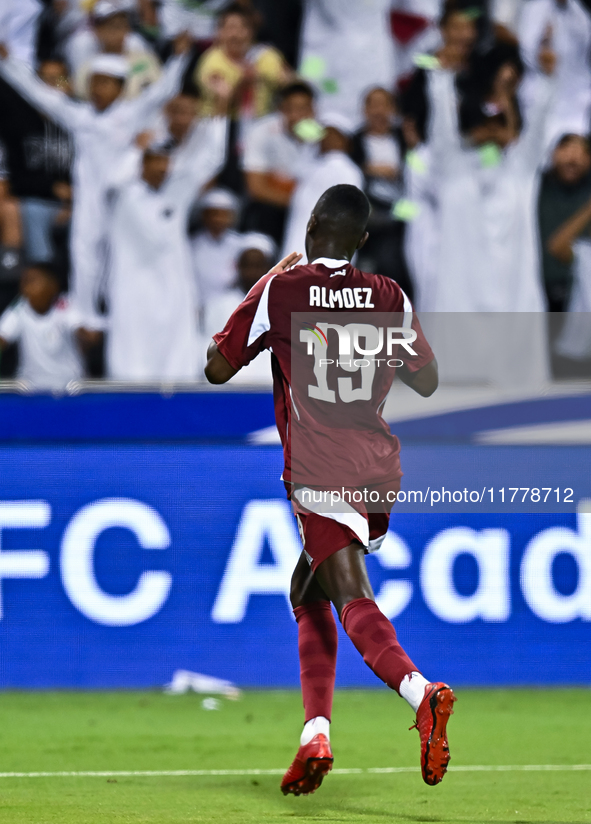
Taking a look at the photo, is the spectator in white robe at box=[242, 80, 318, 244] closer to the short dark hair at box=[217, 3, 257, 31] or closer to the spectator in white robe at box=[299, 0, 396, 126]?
the spectator in white robe at box=[299, 0, 396, 126]

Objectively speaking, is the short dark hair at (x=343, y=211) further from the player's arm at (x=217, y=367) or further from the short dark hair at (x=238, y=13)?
the short dark hair at (x=238, y=13)

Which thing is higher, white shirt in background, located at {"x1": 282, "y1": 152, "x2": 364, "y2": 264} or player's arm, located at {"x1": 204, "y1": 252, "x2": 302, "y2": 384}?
white shirt in background, located at {"x1": 282, "y1": 152, "x2": 364, "y2": 264}

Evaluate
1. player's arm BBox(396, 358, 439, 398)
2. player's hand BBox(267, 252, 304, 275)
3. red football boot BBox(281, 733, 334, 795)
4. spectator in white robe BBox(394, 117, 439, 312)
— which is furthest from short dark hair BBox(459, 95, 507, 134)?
red football boot BBox(281, 733, 334, 795)

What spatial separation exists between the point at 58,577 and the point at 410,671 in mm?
2952

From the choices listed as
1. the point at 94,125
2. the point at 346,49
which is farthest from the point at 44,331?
the point at 346,49

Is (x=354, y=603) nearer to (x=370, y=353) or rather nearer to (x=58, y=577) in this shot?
(x=370, y=353)

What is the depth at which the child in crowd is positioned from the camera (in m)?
7.20

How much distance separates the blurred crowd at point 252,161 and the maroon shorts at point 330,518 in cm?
397

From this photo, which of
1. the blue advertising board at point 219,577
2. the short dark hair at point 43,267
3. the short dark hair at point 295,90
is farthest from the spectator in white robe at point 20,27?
the blue advertising board at point 219,577

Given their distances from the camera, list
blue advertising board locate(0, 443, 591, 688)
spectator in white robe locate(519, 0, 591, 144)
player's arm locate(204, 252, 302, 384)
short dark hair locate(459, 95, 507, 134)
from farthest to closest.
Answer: spectator in white robe locate(519, 0, 591, 144)
short dark hair locate(459, 95, 507, 134)
blue advertising board locate(0, 443, 591, 688)
player's arm locate(204, 252, 302, 384)

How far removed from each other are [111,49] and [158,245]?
1.43 metres

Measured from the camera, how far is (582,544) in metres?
5.73

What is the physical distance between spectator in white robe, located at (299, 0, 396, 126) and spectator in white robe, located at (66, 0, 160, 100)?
3.63 ft

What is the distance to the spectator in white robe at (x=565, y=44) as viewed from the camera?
8.16 metres
